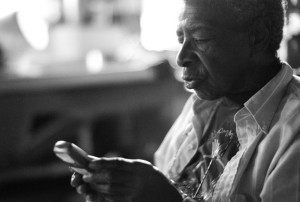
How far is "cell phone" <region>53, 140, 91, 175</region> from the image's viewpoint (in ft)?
4.68

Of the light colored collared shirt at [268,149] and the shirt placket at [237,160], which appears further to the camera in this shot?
the shirt placket at [237,160]

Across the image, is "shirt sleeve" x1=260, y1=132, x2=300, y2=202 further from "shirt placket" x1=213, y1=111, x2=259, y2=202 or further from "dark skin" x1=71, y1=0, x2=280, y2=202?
"dark skin" x1=71, y1=0, x2=280, y2=202

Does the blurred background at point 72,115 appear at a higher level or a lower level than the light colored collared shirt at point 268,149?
lower

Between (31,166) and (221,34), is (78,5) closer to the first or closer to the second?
(31,166)

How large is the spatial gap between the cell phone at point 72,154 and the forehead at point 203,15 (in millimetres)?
569

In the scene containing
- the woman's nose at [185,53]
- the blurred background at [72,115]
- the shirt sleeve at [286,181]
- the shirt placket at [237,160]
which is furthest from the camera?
the blurred background at [72,115]

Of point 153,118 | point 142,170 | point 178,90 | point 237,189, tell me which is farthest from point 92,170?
point 153,118

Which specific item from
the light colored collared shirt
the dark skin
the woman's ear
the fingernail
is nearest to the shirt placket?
the light colored collared shirt

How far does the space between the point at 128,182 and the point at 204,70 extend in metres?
0.48

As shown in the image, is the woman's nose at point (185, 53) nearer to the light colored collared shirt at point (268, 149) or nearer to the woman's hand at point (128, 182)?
the light colored collared shirt at point (268, 149)

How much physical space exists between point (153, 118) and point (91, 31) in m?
3.08

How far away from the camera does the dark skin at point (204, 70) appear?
4.88 feet

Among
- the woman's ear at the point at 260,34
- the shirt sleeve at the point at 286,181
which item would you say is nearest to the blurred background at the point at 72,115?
the woman's ear at the point at 260,34

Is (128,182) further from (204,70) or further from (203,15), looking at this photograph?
(203,15)
